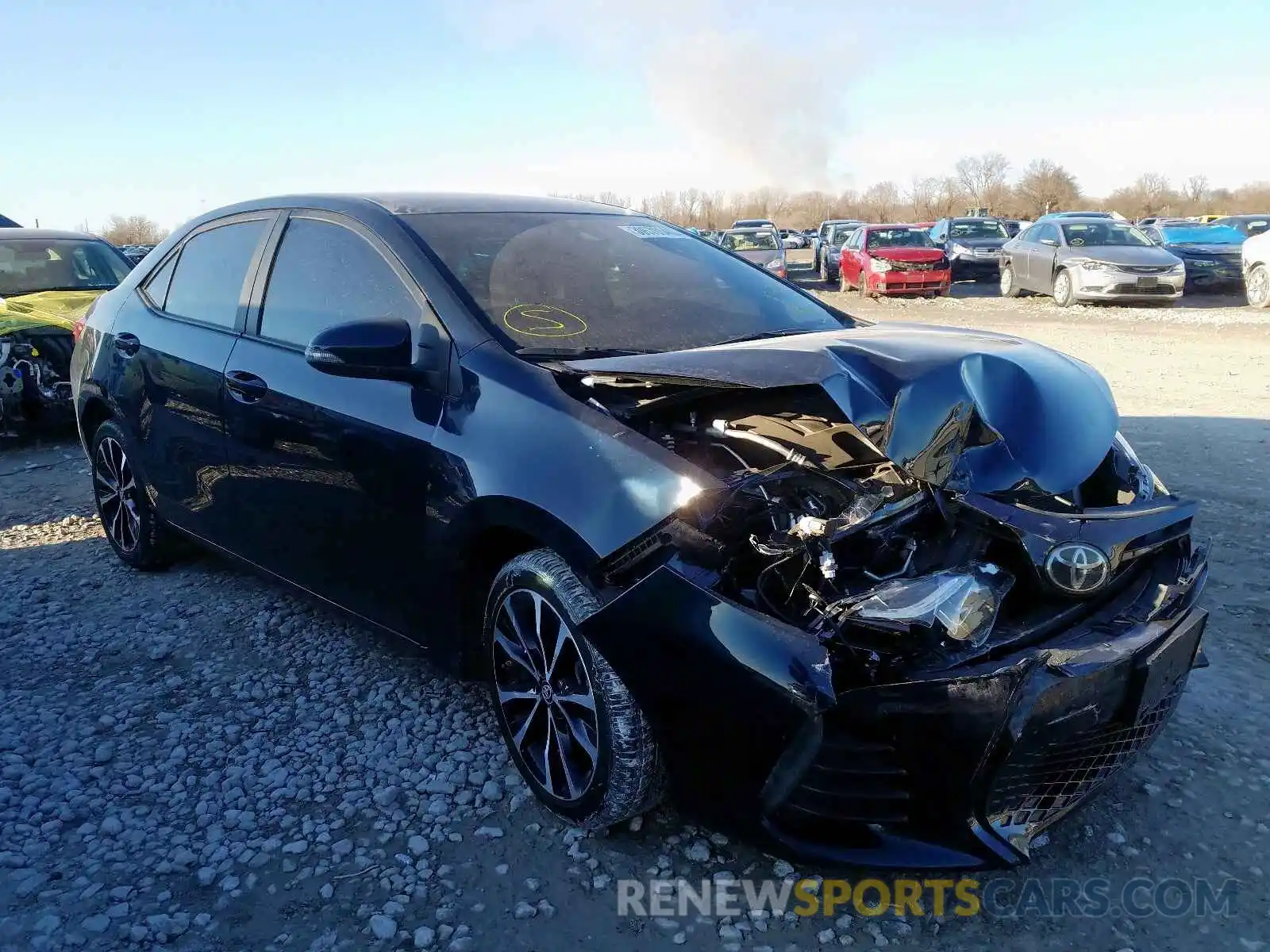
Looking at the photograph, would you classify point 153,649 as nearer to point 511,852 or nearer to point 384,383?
point 384,383

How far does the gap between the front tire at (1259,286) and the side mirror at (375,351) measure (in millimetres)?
17349

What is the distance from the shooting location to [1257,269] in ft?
53.3

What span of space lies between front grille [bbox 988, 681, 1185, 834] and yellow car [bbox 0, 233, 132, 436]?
7414mm

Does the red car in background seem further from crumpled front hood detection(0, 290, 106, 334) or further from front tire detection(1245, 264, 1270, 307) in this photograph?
crumpled front hood detection(0, 290, 106, 334)

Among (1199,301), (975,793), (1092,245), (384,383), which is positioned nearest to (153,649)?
(384,383)

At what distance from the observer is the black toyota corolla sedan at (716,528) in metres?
2.13

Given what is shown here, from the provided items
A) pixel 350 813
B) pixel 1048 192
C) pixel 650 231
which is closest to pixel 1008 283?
pixel 650 231

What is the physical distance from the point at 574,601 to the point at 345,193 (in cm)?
210

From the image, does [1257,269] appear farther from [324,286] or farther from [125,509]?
[125,509]

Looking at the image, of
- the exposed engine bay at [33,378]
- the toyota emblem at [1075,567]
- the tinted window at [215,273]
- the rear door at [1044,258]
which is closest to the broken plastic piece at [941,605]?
the toyota emblem at [1075,567]

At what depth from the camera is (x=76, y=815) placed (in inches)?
114

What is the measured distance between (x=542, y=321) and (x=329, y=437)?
0.82 meters

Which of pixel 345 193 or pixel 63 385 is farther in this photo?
pixel 63 385

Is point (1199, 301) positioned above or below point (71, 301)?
below
